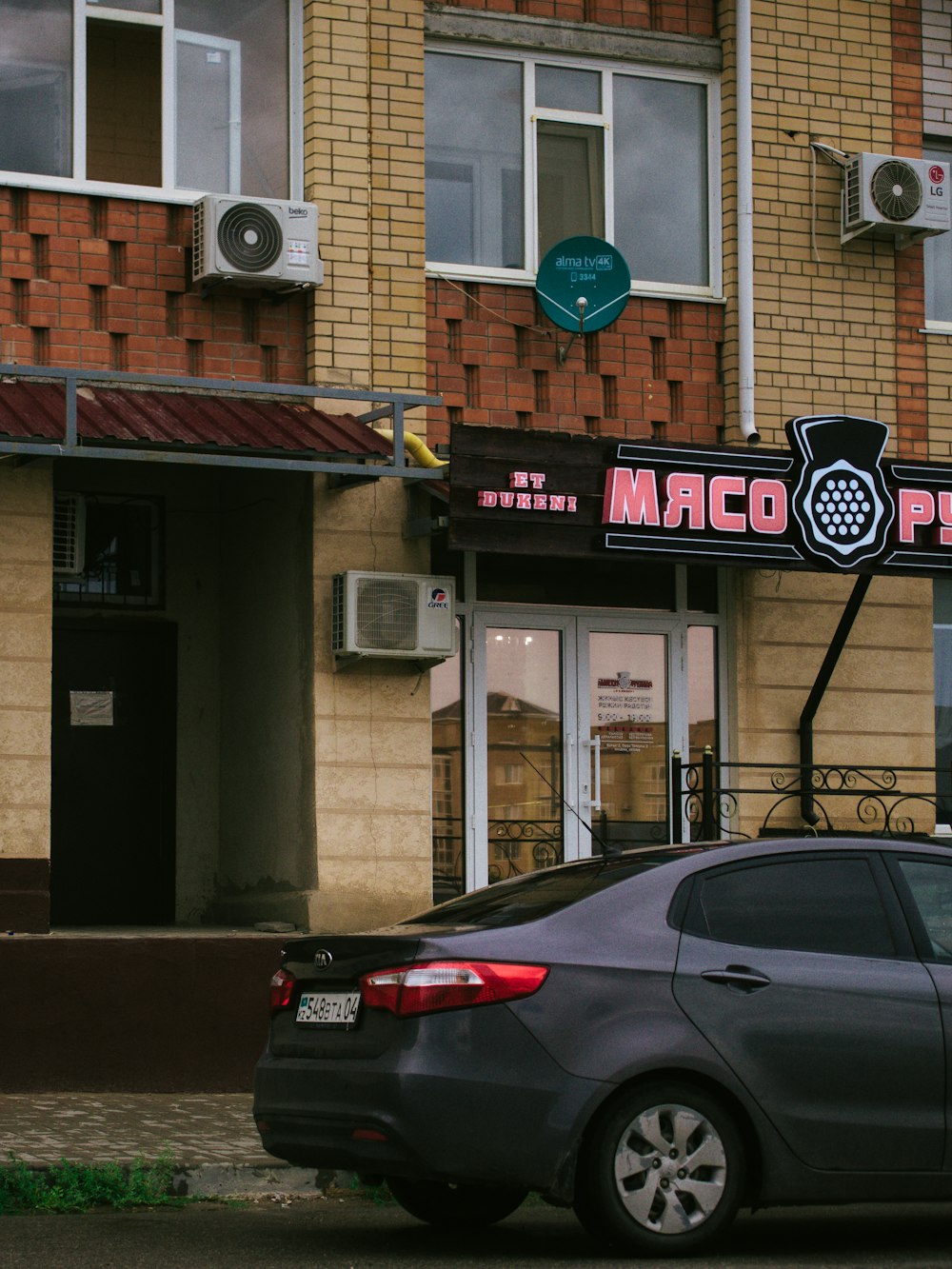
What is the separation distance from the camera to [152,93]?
40.1 feet

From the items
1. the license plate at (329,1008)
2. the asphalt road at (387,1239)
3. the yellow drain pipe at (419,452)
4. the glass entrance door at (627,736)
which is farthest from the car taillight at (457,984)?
the glass entrance door at (627,736)

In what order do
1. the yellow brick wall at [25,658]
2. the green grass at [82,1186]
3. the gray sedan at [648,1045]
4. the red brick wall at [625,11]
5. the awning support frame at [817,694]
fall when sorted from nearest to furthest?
1. the gray sedan at [648,1045]
2. the green grass at [82,1186]
3. the yellow brick wall at [25,658]
4. the awning support frame at [817,694]
5. the red brick wall at [625,11]

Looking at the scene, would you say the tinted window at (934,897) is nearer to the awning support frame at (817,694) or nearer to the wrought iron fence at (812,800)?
the awning support frame at (817,694)

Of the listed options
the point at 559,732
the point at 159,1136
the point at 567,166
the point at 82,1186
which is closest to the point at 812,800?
the point at 559,732

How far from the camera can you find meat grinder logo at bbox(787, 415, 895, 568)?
12.1m

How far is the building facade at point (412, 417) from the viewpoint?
38.1 feet

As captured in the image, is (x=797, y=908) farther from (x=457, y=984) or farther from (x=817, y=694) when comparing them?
(x=817, y=694)

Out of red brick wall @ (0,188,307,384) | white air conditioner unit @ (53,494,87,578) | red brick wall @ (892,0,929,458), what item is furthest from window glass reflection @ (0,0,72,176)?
red brick wall @ (892,0,929,458)

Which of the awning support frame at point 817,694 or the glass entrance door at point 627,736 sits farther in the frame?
the glass entrance door at point 627,736

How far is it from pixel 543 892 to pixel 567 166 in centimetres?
717

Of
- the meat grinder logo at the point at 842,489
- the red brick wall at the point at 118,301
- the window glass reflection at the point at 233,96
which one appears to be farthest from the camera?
the window glass reflection at the point at 233,96

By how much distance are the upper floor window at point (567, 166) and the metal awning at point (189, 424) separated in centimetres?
174

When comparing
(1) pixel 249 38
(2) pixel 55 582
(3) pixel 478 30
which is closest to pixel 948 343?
(3) pixel 478 30

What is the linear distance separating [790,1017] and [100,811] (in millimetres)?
7239
